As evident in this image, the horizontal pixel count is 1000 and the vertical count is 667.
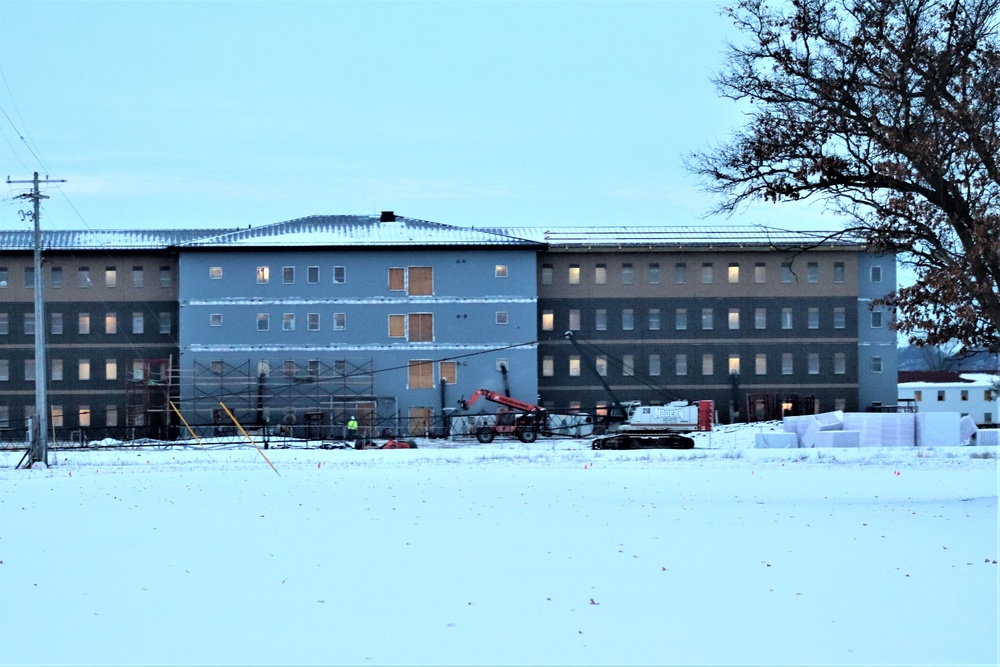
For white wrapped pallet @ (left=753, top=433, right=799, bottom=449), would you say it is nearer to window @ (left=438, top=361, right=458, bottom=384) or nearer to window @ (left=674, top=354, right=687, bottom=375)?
window @ (left=674, top=354, right=687, bottom=375)

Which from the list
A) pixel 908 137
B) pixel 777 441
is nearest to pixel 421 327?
pixel 777 441

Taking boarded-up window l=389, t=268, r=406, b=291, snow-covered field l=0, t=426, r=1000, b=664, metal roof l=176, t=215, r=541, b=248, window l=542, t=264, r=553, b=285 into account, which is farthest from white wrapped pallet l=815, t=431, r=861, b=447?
boarded-up window l=389, t=268, r=406, b=291

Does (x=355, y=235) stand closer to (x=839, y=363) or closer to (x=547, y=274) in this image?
(x=547, y=274)

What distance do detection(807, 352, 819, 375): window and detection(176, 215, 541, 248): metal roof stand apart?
19.0m

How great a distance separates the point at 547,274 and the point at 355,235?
12397mm

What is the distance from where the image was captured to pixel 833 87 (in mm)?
22234

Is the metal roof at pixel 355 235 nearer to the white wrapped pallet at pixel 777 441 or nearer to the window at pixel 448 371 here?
the window at pixel 448 371

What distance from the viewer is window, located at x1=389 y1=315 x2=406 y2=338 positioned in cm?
6938

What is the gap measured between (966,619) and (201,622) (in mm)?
7751

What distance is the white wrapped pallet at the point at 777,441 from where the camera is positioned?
51.8m

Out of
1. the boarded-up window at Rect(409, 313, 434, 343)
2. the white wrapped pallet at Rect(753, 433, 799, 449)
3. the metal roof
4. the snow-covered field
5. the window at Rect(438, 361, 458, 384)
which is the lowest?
the white wrapped pallet at Rect(753, 433, 799, 449)

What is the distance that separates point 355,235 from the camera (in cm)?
7088

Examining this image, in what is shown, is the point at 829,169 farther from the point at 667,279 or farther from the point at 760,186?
the point at 667,279

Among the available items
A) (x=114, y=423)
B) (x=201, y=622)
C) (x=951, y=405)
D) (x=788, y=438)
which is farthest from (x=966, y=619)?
(x=951, y=405)
